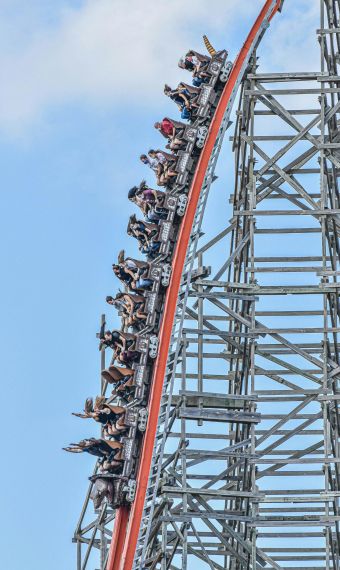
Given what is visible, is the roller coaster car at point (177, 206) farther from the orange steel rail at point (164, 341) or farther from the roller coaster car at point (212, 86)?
the roller coaster car at point (212, 86)

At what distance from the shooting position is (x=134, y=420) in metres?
36.5

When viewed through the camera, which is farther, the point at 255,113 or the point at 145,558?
the point at 255,113

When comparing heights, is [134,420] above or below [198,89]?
below

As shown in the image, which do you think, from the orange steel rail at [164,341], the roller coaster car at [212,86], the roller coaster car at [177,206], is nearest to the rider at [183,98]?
the roller coaster car at [212,86]

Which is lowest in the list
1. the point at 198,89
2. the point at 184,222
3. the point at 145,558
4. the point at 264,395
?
the point at 145,558

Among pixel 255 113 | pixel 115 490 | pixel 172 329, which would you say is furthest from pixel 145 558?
pixel 255 113

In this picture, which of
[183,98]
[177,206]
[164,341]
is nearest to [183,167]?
[177,206]

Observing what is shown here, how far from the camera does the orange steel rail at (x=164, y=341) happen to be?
35.7m

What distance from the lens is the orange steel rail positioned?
35.7 meters

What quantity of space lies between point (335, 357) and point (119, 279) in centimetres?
412

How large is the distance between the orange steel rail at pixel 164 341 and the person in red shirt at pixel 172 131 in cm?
56

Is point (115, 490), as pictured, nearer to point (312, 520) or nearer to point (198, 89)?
point (312, 520)

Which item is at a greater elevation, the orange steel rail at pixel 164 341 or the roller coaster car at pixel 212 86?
the roller coaster car at pixel 212 86

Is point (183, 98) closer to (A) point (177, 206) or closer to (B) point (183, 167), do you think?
(B) point (183, 167)
